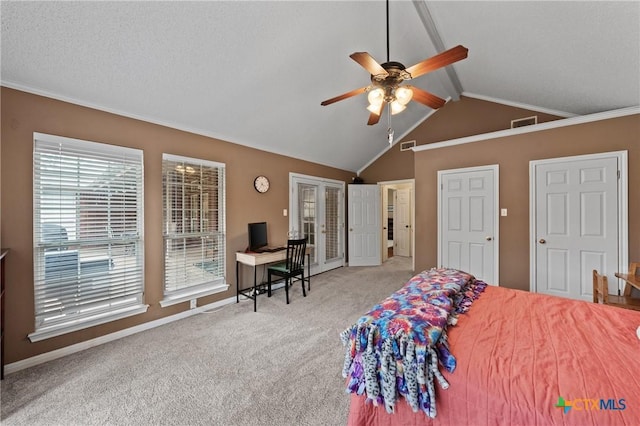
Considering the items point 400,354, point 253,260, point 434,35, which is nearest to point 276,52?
point 434,35

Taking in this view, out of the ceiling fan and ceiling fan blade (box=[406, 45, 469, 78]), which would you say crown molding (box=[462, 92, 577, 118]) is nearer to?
the ceiling fan

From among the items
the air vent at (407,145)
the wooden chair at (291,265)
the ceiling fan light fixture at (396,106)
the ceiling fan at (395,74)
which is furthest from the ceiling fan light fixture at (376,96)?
the air vent at (407,145)

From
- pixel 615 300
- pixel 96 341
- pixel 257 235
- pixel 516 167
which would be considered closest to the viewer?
pixel 615 300

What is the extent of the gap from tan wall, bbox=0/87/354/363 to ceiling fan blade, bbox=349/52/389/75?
2.39 metres

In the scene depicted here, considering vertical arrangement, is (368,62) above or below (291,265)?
above

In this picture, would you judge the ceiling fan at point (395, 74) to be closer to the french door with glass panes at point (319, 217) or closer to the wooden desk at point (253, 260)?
the wooden desk at point (253, 260)

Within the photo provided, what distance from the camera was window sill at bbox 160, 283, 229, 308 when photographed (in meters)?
2.95

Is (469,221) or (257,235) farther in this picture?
(469,221)

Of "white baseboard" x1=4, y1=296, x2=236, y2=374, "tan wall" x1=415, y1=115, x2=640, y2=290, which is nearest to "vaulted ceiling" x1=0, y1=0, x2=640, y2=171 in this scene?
"tan wall" x1=415, y1=115, x2=640, y2=290

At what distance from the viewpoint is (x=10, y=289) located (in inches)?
81.4

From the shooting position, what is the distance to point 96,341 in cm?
246

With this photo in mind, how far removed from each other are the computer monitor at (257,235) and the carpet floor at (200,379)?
1009mm

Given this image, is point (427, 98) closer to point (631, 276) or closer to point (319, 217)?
point (631, 276)

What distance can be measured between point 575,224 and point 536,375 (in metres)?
3.16
